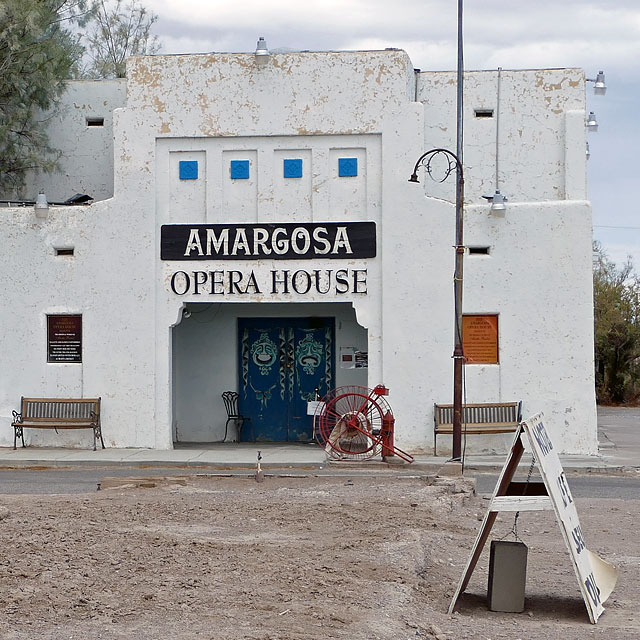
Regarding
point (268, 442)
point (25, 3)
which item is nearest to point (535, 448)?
point (268, 442)

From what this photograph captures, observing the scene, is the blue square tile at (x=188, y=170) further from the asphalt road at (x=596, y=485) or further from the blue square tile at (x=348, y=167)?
the asphalt road at (x=596, y=485)

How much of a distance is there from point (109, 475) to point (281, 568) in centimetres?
925

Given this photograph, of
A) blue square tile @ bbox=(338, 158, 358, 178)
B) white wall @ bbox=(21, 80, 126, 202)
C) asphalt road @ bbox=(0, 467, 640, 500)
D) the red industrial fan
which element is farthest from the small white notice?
white wall @ bbox=(21, 80, 126, 202)

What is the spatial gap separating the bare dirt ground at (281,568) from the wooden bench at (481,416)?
20.1 ft

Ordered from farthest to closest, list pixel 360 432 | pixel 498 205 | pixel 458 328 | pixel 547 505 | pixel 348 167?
pixel 348 167 < pixel 498 205 < pixel 360 432 < pixel 458 328 < pixel 547 505

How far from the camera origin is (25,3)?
23.5 metres

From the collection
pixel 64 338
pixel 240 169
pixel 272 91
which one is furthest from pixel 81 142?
pixel 272 91

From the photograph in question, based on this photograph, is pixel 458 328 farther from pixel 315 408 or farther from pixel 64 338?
pixel 64 338

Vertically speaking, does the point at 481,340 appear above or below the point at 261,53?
below

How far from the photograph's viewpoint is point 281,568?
29.7ft

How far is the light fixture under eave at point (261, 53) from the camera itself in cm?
2116

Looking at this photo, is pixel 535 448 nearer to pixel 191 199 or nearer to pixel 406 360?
pixel 406 360

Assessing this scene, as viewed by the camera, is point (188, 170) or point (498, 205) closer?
point (498, 205)

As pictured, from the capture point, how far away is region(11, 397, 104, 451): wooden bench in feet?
69.2
